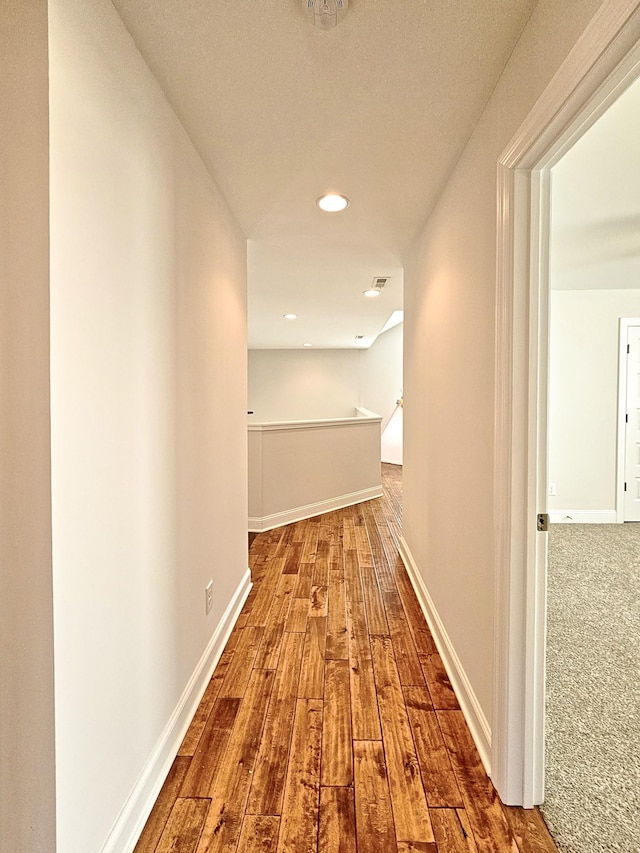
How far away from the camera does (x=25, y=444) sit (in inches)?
36.8

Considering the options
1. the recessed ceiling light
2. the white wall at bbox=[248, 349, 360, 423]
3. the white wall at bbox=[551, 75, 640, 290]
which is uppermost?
the white wall at bbox=[551, 75, 640, 290]

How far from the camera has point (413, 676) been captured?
6.68ft

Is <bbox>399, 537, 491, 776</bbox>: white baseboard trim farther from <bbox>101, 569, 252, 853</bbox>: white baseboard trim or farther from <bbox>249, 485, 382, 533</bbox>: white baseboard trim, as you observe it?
<bbox>249, 485, 382, 533</bbox>: white baseboard trim

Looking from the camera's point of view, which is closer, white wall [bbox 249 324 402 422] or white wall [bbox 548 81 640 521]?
white wall [bbox 548 81 640 521]

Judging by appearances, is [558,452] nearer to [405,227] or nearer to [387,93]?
[405,227]

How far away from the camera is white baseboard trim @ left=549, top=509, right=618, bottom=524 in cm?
481

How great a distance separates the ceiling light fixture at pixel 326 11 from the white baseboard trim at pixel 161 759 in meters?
2.18

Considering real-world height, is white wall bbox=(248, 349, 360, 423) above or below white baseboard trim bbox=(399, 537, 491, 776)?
above

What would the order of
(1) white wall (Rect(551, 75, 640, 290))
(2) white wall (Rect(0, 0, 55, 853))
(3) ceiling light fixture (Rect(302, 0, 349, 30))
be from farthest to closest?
(1) white wall (Rect(551, 75, 640, 290)), (3) ceiling light fixture (Rect(302, 0, 349, 30)), (2) white wall (Rect(0, 0, 55, 853))

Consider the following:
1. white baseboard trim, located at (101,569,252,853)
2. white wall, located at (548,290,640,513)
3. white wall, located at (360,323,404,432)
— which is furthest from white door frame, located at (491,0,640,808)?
white wall, located at (360,323,404,432)

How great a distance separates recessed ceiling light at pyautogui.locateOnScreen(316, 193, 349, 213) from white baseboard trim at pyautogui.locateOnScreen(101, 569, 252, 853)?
223cm

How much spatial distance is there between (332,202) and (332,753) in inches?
97.5

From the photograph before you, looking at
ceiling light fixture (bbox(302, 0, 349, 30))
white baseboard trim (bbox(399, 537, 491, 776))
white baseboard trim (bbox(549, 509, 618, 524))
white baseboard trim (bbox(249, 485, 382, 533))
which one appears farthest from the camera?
white baseboard trim (bbox(549, 509, 618, 524))

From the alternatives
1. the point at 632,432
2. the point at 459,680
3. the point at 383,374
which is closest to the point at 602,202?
the point at 459,680
